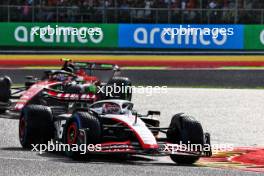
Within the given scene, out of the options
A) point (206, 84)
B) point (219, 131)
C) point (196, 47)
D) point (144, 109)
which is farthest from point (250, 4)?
point (219, 131)

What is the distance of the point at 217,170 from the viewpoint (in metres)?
11.4

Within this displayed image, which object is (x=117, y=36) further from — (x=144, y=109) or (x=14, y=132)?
(x=14, y=132)

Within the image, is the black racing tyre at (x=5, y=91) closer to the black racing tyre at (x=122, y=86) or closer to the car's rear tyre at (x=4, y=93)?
the car's rear tyre at (x=4, y=93)

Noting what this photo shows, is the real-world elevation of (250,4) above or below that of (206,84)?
above

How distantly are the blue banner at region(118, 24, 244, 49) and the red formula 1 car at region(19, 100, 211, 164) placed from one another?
740 inches

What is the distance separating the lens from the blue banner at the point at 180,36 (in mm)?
31906

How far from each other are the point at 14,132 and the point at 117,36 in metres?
16.6

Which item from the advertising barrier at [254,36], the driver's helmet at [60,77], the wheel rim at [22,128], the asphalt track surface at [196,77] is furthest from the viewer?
the advertising barrier at [254,36]

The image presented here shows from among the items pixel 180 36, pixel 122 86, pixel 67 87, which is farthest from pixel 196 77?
pixel 67 87

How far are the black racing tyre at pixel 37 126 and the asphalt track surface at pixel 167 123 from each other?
236mm

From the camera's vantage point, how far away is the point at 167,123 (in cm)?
1784

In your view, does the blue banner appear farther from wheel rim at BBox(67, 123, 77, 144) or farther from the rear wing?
wheel rim at BBox(67, 123, 77, 144)

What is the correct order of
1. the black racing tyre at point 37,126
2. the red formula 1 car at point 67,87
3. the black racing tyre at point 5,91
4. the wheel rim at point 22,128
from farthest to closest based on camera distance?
the black racing tyre at point 5,91
the red formula 1 car at point 67,87
the wheel rim at point 22,128
the black racing tyre at point 37,126

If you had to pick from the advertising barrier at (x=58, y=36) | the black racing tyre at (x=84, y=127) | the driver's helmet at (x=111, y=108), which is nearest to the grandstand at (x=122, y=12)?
the advertising barrier at (x=58, y=36)
